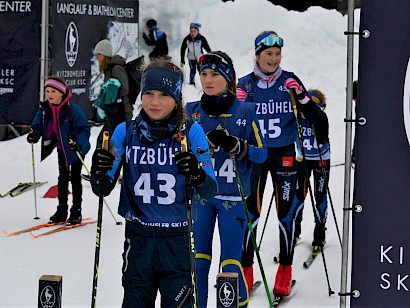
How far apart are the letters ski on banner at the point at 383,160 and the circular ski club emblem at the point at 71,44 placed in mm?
10619

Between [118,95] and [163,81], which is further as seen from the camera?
[118,95]

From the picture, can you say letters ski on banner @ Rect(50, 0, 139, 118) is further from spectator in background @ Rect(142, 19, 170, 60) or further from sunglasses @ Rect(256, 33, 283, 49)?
sunglasses @ Rect(256, 33, 283, 49)

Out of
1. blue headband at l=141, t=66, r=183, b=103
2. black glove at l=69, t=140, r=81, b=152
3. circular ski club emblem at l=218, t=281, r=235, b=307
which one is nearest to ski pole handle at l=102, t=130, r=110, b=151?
blue headband at l=141, t=66, r=183, b=103

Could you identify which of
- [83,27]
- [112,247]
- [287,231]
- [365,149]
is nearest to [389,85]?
[365,149]

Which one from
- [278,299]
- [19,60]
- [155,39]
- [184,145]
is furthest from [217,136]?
[155,39]

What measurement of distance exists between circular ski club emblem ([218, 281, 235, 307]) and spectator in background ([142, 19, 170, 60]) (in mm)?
18718

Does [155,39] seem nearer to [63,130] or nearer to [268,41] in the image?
[63,130]

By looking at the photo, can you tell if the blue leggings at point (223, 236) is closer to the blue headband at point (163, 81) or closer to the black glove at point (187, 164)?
the blue headband at point (163, 81)

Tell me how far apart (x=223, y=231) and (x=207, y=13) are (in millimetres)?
21574

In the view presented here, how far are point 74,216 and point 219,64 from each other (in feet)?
14.7

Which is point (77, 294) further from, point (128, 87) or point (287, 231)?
point (128, 87)

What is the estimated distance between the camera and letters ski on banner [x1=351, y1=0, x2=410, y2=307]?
3.73m

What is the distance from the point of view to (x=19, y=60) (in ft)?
43.0

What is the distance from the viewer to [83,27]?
1490 centimetres
